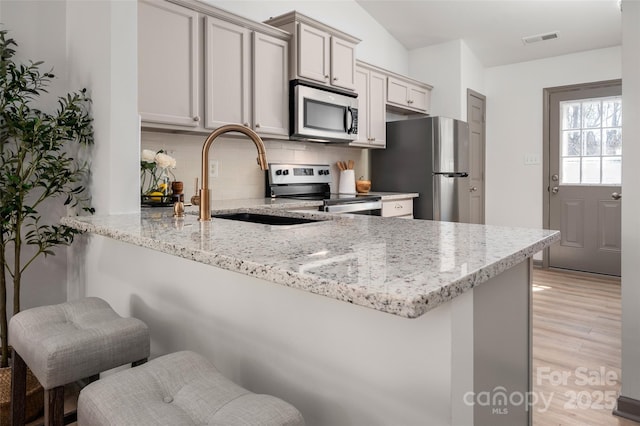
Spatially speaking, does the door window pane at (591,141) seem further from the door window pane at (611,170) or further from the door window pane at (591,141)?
the door window pane at (611,170)

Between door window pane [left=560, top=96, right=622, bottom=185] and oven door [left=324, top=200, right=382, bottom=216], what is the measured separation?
8.23 ft

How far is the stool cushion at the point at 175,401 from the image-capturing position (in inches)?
35.3

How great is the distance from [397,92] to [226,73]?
2.15m

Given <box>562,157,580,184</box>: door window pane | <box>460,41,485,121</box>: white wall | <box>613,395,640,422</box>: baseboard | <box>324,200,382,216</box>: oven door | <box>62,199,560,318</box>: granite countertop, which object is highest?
<box>460,41,485,121</box>: white wall

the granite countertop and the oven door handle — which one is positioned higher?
the oven door handle

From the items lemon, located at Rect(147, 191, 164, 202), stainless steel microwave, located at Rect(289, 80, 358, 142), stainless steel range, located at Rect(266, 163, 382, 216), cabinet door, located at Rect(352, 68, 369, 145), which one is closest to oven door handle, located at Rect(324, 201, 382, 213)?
stainless steel range, located at Rect(266, 163, 382, 216)

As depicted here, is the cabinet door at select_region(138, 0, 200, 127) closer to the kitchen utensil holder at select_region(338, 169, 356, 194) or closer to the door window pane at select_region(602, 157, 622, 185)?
the kitchen utensil holder at select_region(338, 169, 356, 194)

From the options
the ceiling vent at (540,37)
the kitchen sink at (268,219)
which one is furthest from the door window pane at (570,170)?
the kitchen sink at (268,219)

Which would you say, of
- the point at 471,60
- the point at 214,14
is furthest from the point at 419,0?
the point at 214,14

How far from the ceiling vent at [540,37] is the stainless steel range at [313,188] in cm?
247

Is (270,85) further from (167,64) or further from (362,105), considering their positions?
(362,105)

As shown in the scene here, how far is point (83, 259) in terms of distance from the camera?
7.20 feet

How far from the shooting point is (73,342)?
1286 mm

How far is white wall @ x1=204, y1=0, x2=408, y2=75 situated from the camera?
3.54 meters
